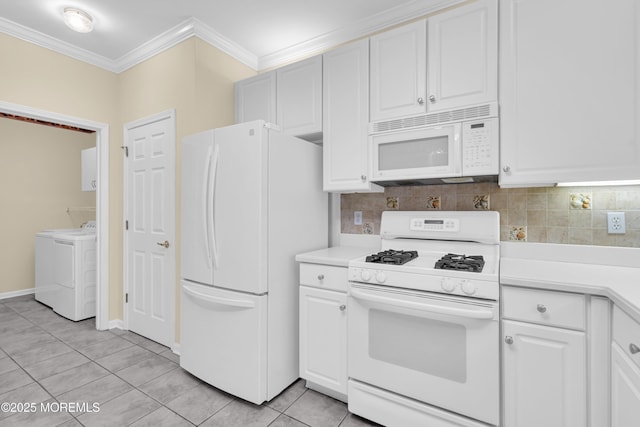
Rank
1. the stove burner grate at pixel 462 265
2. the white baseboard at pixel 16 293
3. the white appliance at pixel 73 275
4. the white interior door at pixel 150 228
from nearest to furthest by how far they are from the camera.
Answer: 1. the stove burner grate at pixel 462 265
2. the white interior door at pixel 150 228
3. the white appliance at pixel 73 275
4. the white baseboard at pixel 16 293

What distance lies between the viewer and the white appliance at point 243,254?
1.88 metres

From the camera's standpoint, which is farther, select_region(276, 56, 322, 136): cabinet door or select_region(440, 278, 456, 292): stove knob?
select_region(276, 56, 322, 136): cabinet door

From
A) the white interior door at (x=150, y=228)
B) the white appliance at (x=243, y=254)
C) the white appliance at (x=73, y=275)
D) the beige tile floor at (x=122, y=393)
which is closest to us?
the beige tile floor at (x=122, y=393)

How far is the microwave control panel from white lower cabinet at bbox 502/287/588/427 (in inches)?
26.5

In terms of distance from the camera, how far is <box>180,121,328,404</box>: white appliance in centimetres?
188

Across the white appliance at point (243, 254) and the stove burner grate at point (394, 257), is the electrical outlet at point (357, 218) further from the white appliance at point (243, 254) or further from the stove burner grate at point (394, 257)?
the stove burner grate at point (394, 257)

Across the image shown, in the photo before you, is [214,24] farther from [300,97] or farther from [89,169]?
[89,169]

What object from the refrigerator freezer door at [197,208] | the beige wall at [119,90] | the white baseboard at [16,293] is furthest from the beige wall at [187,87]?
the white baseboard at [16,293]

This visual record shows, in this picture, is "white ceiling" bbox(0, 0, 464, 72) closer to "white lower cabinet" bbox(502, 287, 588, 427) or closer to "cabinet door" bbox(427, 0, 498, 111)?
"cabinet door" bbox(427, 0, 498, 111)

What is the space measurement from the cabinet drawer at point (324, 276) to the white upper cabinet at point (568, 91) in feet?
3.50

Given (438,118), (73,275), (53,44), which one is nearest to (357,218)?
(438,118)

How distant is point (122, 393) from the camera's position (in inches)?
79.8

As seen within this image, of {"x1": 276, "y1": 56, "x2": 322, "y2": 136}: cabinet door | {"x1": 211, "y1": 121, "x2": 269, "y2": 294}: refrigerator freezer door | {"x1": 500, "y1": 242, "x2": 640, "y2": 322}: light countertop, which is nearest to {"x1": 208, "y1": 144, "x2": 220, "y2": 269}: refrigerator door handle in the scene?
{"x1": 211, "y1": 121, "x2": 269, "y2": 294}: refrigerator freezer door

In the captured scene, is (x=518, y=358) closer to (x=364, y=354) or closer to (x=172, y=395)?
(x=364, y=354)
